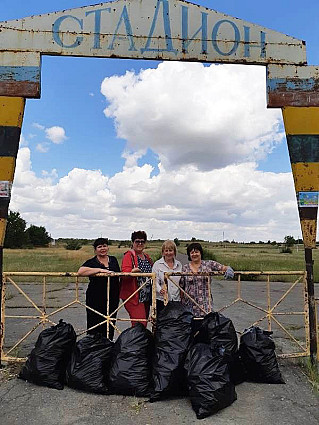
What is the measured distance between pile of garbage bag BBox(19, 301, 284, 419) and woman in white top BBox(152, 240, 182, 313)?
1.55 ft

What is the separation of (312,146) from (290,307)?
616 centimetres

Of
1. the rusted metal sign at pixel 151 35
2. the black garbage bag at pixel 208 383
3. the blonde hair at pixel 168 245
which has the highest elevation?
the rusted metal sign at pixel 151 35

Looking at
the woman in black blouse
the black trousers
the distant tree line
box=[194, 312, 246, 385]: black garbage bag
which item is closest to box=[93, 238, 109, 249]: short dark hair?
the woman in black blouse

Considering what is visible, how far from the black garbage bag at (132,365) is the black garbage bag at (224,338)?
0.59m

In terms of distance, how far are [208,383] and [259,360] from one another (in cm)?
93

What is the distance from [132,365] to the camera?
3.77 m

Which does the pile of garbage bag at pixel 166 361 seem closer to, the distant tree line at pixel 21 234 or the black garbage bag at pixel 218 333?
the black garbage bag at pixel 218 333

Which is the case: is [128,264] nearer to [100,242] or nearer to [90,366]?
[100,242]

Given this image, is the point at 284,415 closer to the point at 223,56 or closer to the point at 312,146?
the point at 312,146

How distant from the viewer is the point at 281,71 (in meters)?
→ 4.92

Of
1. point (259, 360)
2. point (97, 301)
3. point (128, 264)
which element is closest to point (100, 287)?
point (97, 301)

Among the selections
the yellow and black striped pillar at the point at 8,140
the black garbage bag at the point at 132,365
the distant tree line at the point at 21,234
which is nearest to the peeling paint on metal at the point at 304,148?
the black garbage bag at the point at 132,365

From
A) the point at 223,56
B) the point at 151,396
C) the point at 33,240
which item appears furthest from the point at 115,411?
the point at 33,240

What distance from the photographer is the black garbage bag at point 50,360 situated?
13.0 feet
